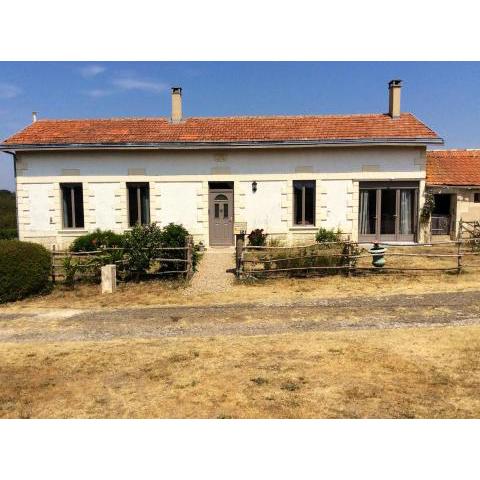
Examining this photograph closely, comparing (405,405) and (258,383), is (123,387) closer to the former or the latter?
(258,383)

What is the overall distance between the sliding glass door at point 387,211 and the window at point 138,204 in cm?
844

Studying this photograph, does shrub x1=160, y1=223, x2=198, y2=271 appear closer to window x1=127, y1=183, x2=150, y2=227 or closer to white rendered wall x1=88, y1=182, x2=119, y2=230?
window x1=127, y1=183, x2=150, y2=227

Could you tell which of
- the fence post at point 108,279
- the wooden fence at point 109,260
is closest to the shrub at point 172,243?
the wooden fence at point 109,260

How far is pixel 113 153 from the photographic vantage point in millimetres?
15531

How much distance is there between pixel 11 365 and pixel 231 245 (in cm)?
1067

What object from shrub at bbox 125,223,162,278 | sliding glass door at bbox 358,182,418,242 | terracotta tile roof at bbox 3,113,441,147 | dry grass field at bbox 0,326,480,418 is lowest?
dry grass field at bbox 0,326,480,418

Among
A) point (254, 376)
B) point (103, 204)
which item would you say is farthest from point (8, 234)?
point (254, 376)

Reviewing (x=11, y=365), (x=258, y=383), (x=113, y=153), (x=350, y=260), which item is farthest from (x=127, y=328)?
(x=113, y=153)

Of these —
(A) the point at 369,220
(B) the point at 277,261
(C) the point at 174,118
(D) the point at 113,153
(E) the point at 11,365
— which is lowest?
(E) the point at 11,365

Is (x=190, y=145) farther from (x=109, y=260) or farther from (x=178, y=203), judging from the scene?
(x=109, y=260)

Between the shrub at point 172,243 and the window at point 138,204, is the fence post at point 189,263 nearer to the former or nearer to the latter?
the shrub at point 172,243

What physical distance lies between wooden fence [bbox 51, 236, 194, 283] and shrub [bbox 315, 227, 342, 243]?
18.7ft

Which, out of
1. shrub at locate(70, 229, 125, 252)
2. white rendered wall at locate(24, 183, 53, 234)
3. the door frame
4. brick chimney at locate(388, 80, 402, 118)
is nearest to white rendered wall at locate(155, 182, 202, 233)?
the door frame

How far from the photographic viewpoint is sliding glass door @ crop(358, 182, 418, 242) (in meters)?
15.6
